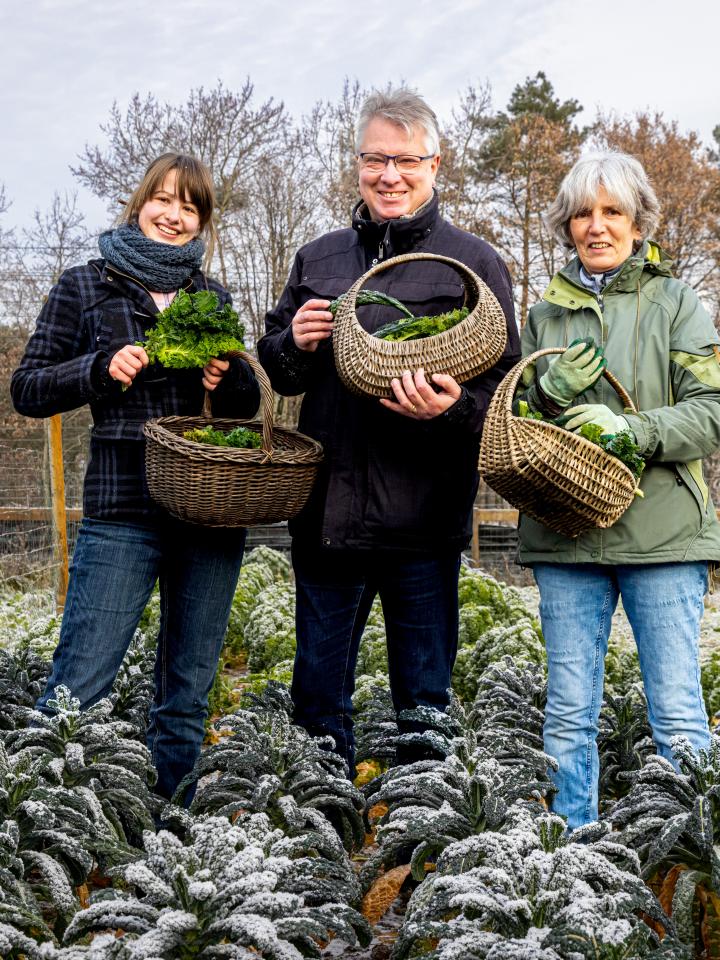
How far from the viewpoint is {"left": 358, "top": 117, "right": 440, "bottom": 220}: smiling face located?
284 cm

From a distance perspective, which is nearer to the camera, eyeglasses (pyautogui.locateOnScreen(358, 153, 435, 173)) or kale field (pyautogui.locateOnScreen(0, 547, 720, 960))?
kale field (pyautogui.locateOnScreen(0, 547, 720, 960))

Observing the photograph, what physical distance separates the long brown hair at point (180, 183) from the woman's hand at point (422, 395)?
89 cm

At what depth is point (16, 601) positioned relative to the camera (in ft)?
23.0

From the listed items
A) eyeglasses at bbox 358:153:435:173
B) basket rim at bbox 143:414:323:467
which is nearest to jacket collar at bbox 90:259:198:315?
basket rim at bbox 143:414:323:467

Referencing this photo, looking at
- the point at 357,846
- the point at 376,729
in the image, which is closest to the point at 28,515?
the point at 376,729

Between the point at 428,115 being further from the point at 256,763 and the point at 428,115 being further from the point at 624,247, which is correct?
the point at 256,763

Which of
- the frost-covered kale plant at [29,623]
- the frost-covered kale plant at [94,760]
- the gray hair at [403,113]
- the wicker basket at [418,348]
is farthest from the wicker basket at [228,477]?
the frost-covered kale plant at [29,623]

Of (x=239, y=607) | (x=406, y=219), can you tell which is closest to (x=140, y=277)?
(x=406, y=219)

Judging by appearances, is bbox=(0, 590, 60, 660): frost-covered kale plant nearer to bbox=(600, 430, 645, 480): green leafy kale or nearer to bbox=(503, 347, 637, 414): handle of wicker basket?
bbox=(503, 347, 637, 414): handle of wicker basket

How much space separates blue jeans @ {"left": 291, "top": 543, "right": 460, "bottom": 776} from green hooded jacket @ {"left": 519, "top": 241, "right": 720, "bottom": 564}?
35cm

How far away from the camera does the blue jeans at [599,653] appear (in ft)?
8.70

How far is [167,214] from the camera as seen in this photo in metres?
2.96

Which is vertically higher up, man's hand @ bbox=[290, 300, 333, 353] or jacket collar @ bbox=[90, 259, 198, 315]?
jacket collar @ bbox=[90, 259, 198, 315]

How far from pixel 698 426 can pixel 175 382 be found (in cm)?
159
